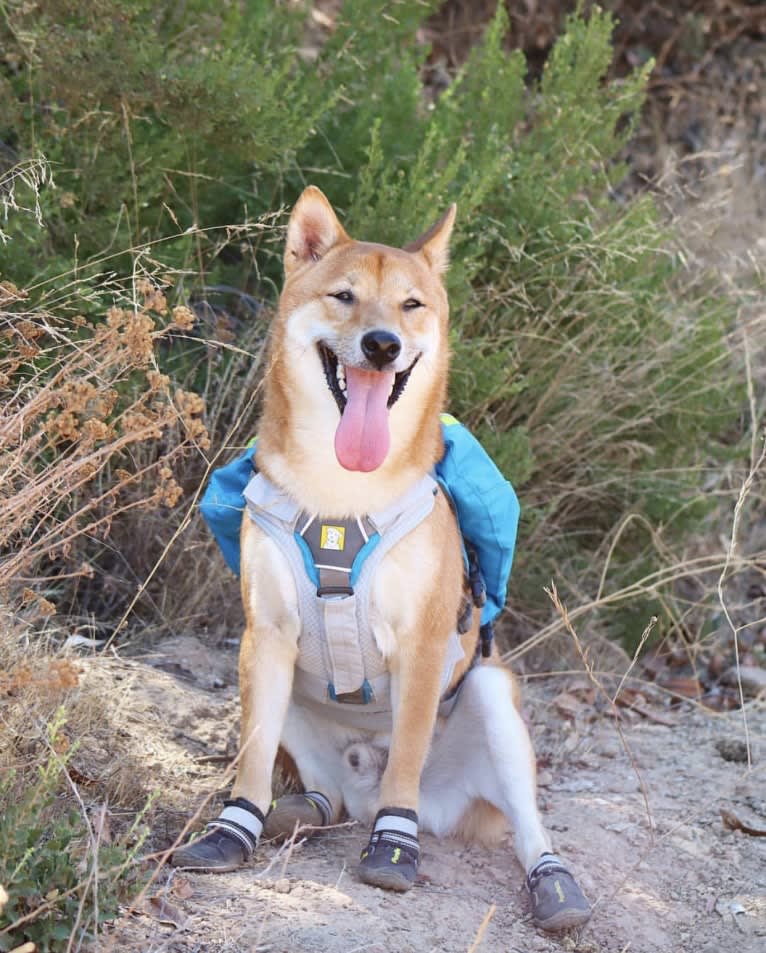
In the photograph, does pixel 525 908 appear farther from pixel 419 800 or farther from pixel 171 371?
pixel 171 371

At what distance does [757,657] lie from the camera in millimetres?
6387

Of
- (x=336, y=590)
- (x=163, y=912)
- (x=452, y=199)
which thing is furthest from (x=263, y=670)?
(x=452, y=199)

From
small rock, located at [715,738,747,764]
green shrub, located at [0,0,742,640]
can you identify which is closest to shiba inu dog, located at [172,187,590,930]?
green shrub, located at [0,0,742,640]

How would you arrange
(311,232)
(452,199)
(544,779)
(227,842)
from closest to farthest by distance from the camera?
(227,842)
(311,232)
(544,779)
(452,199)

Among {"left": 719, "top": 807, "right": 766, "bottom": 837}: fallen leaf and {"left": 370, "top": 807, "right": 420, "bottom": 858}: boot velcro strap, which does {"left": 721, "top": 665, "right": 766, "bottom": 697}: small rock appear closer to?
{"left": 719, "top": 807, "right": 766, "bottom": 837}: fallen leaf

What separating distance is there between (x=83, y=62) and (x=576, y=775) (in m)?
3.44

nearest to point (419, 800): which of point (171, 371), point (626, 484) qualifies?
point (171, 371)

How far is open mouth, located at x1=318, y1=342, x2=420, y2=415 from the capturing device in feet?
11.9

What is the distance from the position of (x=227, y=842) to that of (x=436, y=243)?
6.84ft

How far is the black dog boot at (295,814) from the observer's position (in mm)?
3697

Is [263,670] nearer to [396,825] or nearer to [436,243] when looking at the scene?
[396,825]

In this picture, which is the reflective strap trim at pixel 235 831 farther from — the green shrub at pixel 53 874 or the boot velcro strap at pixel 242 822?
the green shrub at pixel 53 874

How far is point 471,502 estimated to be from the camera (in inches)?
153

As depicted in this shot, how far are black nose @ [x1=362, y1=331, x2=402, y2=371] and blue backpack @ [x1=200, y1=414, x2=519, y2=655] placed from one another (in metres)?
0.51
